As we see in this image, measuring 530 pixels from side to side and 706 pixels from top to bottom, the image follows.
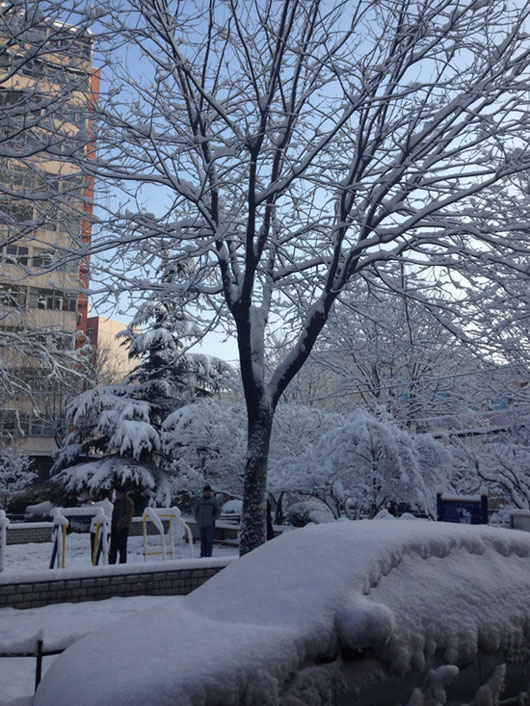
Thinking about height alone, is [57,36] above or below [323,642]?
above

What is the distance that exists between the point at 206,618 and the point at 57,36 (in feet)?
21.8

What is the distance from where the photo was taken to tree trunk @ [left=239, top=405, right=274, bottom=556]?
9.20 m

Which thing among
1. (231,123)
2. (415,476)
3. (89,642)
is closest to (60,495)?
(415,476)

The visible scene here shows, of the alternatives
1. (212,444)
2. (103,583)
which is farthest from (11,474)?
(103,583)

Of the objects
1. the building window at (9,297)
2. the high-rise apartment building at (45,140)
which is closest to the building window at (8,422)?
the building window at (9,297)

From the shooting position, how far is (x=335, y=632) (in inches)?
118

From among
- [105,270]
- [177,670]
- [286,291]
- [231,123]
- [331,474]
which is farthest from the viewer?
[331,474]

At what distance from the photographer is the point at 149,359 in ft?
81.3

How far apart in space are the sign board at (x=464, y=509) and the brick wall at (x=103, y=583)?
151 inches

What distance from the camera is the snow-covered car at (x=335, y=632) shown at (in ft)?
8.86

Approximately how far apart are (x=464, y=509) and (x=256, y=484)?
351 centimetres

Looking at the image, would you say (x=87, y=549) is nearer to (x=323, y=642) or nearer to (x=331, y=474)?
(x=331, y=474)

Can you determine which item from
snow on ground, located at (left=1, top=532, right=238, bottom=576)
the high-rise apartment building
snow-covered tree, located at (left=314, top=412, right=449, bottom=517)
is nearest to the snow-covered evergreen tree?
snow on ground, located at (left=1, top=532, right=238, bottom=576)

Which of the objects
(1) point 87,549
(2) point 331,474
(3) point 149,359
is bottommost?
(1) point 87,549
